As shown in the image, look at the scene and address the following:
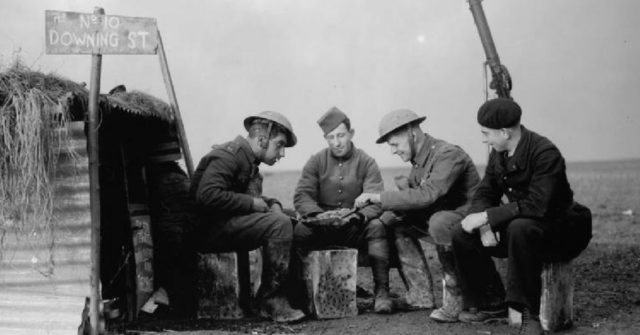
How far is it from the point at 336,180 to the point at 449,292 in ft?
6.35

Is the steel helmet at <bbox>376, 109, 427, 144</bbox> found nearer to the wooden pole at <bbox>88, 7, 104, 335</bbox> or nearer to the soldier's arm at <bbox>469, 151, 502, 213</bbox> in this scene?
the soldier's arm at <bbox>469, 151, 502, 213</bbox>

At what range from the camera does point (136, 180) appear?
6.68 meters

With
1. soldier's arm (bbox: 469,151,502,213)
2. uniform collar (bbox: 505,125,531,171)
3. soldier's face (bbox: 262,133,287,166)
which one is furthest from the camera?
soldier's face (bbox: 262,133,287,166)

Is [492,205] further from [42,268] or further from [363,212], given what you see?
[42,268]

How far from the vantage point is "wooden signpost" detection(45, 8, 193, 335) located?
4.81m

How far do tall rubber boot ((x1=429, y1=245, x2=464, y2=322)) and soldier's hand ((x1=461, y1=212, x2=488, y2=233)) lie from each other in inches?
20.2

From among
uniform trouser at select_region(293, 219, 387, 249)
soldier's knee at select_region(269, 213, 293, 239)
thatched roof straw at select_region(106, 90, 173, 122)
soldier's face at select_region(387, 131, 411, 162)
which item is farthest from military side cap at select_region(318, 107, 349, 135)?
thatched roof straw at select_region(106, 90, 173, 122)

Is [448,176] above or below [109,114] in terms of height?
below

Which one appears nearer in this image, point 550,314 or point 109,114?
point 550,314

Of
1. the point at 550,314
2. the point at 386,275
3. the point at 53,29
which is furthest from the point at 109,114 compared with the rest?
the point at 550,314

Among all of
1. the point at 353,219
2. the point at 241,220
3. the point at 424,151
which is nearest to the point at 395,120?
the point at 424,151

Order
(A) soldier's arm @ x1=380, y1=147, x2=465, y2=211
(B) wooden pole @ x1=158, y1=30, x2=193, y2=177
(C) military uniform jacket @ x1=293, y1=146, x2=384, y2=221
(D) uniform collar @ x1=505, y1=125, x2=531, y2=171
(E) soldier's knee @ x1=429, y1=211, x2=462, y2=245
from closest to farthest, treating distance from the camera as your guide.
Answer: (D) uniform collar @ x1=505, y1=125, x2=531, y2=171 < (E) soldier's knee @ x1=429, y1=211, x2=462, y2=245 < (A) soldier's arm @ x1=380, y1=147, x2=465, y2=211 < (C) military uniform jacket @ x1=293, y1=146, x2=384, y2=221 < (B) wooden pole @ x1=158, y1=30, x2=193, y2=177

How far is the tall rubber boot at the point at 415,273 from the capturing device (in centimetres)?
612

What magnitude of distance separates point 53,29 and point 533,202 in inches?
151
